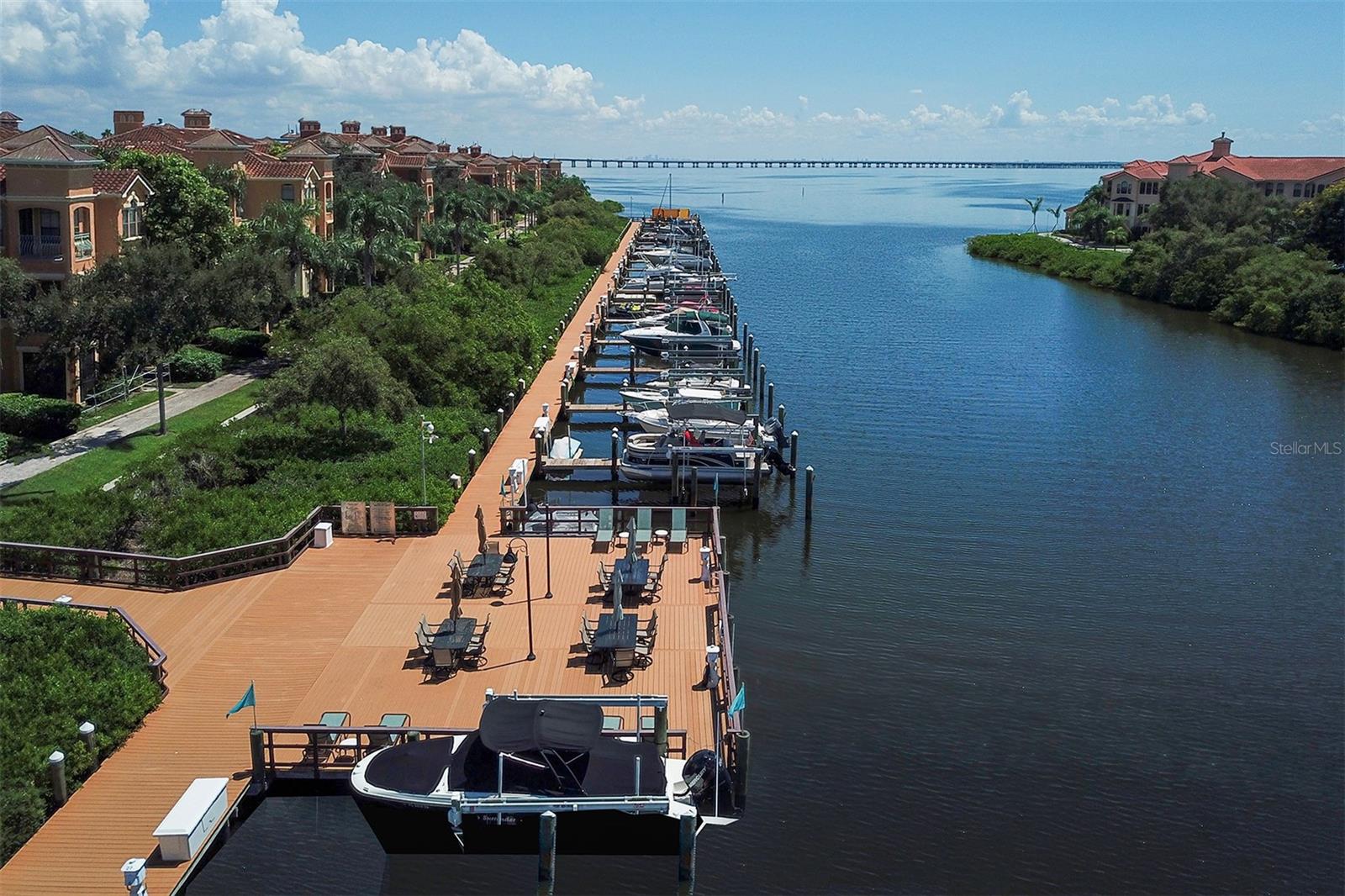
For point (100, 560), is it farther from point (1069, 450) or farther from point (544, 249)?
point (544, 249)

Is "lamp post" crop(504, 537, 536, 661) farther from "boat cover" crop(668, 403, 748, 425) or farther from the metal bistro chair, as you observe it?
"boat cover" crop(668, 403, 748, 425)

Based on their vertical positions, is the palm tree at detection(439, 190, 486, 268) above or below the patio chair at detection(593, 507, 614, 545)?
above

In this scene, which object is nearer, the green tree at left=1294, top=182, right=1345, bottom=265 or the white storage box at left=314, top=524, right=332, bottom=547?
the white storage box at left=314, top=524, right=332, bottom=547

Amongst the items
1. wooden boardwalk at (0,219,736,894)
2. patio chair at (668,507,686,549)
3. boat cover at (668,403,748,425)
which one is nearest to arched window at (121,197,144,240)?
boat cover at (668,403,748,425)

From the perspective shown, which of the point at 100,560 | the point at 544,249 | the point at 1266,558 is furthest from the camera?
the point at 544,249

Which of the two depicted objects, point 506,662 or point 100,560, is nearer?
point 506,662

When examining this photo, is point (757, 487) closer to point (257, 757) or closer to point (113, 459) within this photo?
point (113, 459)

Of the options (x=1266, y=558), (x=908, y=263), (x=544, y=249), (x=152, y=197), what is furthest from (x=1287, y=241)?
(x=152, y=197)
